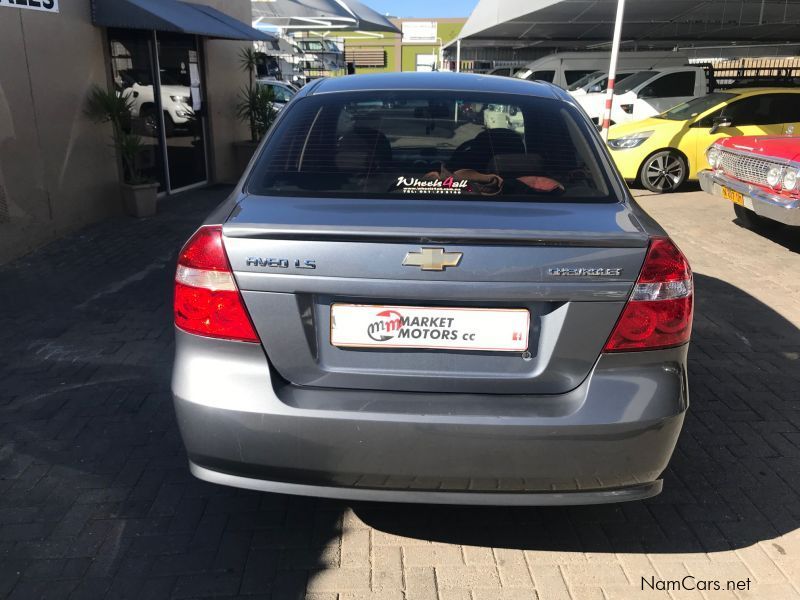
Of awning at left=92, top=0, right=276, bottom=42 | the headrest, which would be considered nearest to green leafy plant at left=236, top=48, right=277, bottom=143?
awning at left=92, top=0, right=276, bottom=42

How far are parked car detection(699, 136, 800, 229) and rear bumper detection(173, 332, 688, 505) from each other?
5113 mm

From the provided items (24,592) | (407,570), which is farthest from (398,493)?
(24,592)

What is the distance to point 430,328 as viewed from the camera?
2170 mm

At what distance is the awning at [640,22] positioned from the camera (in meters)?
16.1

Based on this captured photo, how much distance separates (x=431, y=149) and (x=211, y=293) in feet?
3.84

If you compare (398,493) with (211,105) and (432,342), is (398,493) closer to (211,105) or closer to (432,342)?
(432,342)

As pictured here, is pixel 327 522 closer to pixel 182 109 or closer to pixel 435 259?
pixel 435 259

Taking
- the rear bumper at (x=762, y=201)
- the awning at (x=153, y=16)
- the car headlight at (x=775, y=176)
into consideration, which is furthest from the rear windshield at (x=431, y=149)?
the awning at (x=153, y=16)

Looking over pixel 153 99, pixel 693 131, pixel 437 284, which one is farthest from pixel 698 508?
pixel 693 131

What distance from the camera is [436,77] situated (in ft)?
11.1

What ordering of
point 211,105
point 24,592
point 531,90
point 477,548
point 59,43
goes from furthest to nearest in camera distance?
point 211,105 → point 59,43 → point 531,90 → point 477,548 → point 24,592

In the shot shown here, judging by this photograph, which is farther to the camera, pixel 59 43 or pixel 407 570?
pixel 59 43

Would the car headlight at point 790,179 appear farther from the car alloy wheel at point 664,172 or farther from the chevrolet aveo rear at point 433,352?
the chevrolet aveo rear at point 433,352

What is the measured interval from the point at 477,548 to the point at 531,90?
6.72ft
